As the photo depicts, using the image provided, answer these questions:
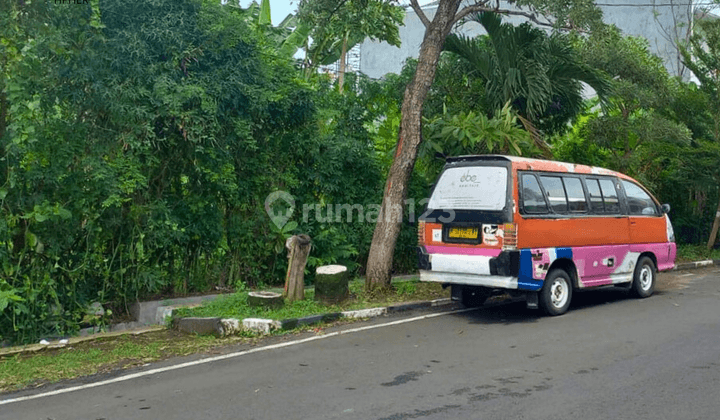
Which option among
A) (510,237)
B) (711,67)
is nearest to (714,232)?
(711,67)

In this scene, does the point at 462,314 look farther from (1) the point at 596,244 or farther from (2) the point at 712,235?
(2) the point at 712,235

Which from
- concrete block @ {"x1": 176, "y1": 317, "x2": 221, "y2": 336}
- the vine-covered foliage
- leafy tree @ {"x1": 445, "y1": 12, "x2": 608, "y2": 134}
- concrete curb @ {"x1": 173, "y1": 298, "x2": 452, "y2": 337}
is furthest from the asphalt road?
leafy tree @ {"x1": 445, "y1": 12, "x2": 608, "y2": 134}

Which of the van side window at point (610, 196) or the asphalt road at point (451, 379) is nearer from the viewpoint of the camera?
the asphalt road at point (451, 379)

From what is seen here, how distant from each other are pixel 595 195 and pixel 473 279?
8.21ft

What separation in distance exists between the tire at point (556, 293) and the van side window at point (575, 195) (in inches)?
38.5

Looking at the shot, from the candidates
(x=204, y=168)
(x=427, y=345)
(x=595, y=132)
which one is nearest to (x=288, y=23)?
(x=595, y=132)

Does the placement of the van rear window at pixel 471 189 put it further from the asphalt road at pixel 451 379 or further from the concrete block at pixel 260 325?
the concrete block at pixel 260 325

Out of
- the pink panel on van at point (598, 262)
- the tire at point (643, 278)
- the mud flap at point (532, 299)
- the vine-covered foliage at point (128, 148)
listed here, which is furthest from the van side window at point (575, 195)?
the vine-covered foliage at point (128, 148)

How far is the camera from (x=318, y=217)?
12906 millimetres

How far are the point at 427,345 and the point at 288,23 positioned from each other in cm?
1516

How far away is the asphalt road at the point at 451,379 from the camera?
229 inches

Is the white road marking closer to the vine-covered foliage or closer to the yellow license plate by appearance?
the yellow license plate

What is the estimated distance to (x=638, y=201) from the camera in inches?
457

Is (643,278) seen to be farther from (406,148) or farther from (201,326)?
(201,326)
